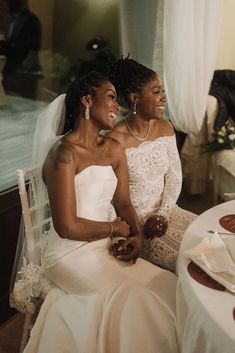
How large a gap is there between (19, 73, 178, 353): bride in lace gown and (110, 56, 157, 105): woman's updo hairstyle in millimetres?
227

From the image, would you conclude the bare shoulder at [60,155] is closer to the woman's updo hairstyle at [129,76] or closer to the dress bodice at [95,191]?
the dress bodice at [95,191]

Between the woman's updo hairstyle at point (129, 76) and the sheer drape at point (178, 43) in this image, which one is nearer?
the woman's updo hairstyle at point (129, 76)

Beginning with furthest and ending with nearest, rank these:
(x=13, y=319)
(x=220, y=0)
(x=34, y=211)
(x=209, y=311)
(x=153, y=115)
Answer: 1. (x=220, y=0)
2. (x=13, y=319)
3. (x=153, y=115)
4. (x=34, y=211)
5. (x=209, y=311)

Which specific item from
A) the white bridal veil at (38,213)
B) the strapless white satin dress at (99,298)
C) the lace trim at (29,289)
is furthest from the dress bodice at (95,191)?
the lace trim at (29,289)

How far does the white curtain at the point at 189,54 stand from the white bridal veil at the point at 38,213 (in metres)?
1.22

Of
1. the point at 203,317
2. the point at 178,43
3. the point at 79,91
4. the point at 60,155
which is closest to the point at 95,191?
the point at 60,155

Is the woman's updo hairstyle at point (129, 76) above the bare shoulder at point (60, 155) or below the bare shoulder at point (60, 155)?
above

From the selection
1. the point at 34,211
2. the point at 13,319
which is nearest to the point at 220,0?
the point at 34,211

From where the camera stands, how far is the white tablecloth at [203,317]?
816mm

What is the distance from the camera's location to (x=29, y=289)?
1417 millimetres

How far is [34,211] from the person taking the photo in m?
1.44

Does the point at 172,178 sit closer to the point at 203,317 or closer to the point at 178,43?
the point at 203,317

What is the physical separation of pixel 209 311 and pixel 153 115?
3.03 ft

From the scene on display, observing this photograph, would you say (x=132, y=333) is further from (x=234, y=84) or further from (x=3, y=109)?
(x=234, y=84)
